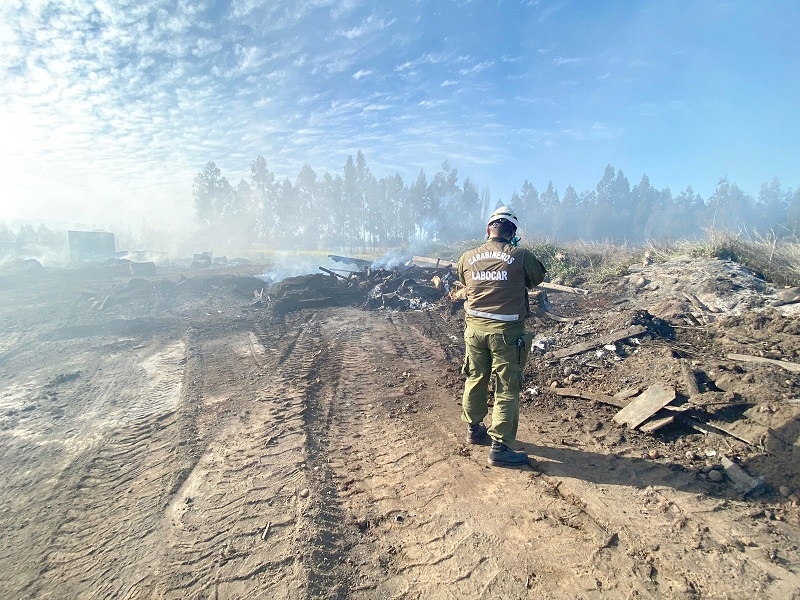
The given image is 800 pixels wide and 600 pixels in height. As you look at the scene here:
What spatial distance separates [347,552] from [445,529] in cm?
74

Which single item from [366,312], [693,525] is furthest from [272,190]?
[693,525]

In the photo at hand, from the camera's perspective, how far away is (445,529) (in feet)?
9.12

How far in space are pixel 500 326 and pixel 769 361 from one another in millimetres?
3775

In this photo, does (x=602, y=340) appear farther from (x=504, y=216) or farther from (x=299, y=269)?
(x=299, y=269)

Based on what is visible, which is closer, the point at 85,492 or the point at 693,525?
the point at 693,525

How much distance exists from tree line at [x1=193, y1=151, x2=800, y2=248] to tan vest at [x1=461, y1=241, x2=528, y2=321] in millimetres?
53071

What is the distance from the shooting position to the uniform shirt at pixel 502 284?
11.7 feet

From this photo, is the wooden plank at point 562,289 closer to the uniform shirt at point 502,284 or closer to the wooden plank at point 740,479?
the wooden plank at point 740,479

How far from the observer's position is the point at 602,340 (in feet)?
20.8

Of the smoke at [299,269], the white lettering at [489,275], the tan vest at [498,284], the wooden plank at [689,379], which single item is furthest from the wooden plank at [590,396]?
the smoke at [299,269]

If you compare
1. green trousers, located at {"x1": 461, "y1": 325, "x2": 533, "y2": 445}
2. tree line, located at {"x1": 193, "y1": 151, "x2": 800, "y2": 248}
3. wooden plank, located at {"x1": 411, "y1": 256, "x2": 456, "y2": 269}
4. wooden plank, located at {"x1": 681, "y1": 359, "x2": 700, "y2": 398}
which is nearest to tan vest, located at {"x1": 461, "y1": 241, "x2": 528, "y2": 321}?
green trousers, located at {"x1": 461, "y1": 325, "x2": 533, "y2": 445}

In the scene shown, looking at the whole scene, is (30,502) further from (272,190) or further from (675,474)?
(272,190)

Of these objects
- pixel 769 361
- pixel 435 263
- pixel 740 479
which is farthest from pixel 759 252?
pixel 435 263

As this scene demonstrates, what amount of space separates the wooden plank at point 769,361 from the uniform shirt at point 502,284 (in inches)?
130
